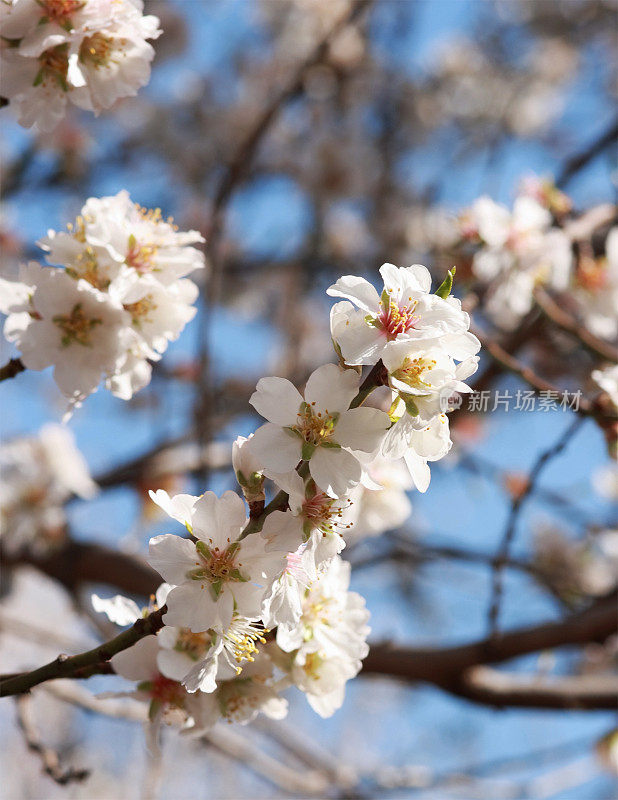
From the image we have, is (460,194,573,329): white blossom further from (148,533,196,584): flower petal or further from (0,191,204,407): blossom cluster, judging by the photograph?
(148,533,196,584): flower petal

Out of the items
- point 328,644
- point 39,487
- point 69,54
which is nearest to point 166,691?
point 328,644

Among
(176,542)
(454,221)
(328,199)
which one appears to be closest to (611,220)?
(454,221)

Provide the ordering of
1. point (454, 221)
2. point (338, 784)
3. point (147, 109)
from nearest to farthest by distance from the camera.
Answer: point (454, 221) → point (338, 784) → point (147, 109)

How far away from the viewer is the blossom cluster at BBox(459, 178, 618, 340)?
2.26 m

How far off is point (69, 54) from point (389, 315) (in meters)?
0.76

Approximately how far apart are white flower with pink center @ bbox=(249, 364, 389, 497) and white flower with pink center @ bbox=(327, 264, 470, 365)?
0.05 m

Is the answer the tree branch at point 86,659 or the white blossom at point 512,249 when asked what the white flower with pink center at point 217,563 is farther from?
the white blossom at point 512,249

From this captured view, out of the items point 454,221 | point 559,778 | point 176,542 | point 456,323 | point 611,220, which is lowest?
point 559,778

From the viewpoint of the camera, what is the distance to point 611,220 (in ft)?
9.73

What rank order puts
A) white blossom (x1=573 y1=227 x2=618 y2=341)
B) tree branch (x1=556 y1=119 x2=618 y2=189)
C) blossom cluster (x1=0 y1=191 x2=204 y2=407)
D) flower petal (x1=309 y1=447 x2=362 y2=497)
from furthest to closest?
tree branch (x1=556 y1=119 x2=618 y2=189) → white blossom (x1=573 y1=227 x2=618 y2=341) → blossom cluster (x1=0 y1=191 x2=204 y2=407) → flower petal (x1=309 y1=447 x2=362 y2=497)

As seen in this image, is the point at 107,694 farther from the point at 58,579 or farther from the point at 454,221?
the point at 58,579

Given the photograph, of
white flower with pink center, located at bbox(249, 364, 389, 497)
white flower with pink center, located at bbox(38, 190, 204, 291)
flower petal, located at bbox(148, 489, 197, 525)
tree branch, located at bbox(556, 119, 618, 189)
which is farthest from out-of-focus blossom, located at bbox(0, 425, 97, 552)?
tree branch, located at bbox(556, 119, 618, 189)

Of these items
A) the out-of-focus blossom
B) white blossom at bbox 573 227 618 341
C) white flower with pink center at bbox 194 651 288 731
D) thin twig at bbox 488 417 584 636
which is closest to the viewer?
white flower with pink center at bbox 194 651 288 731

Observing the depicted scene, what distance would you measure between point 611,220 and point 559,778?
225 centimetres
